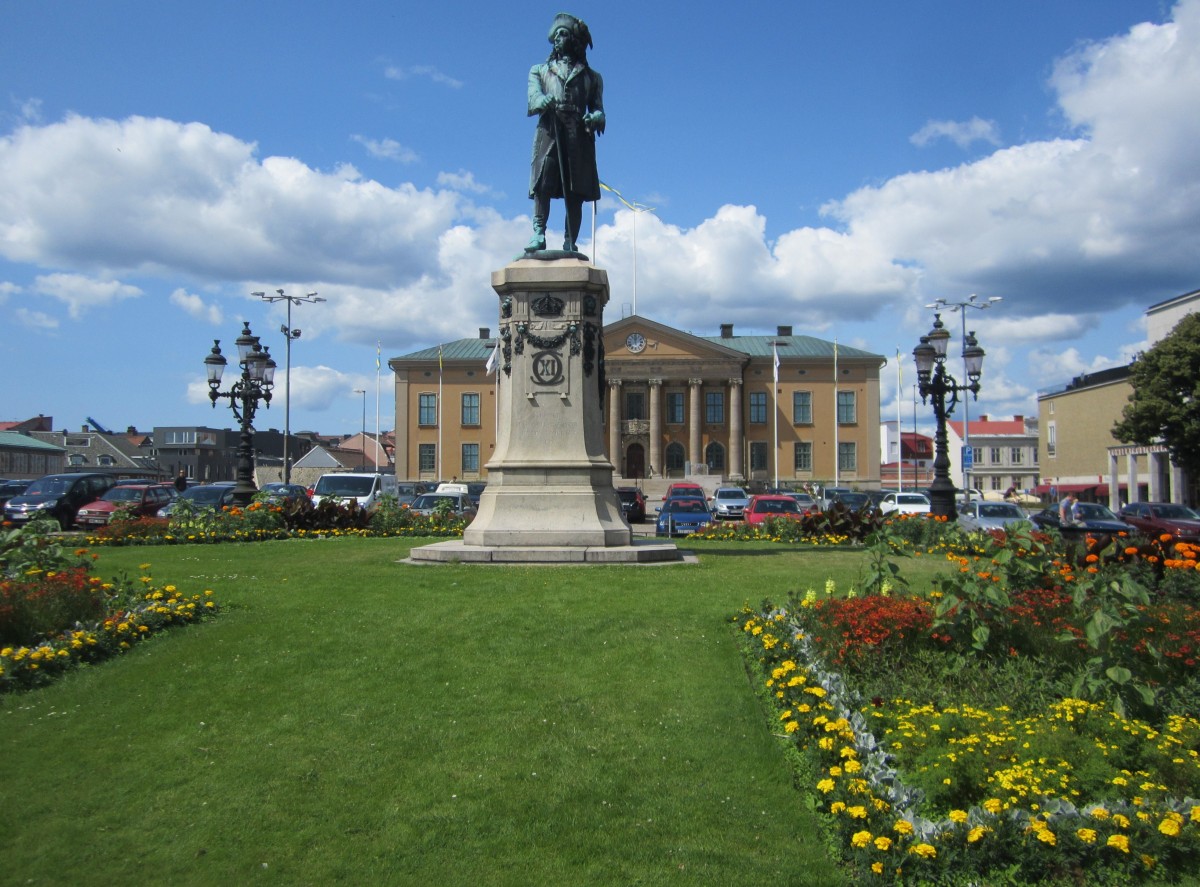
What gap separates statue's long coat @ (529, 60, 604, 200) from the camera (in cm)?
1511

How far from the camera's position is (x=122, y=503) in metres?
28.0

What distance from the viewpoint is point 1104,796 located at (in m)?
5.19

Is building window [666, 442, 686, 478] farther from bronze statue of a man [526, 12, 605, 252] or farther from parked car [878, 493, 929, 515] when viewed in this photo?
bronze statue of a man [526, 12, 605, 252]

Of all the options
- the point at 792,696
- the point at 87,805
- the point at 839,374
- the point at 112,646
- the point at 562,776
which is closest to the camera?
the point at 87,805

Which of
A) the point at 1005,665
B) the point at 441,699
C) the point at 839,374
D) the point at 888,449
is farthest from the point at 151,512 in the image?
the point at 888,449

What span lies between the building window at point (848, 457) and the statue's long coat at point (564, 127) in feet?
220

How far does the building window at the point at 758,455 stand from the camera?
3162 inches

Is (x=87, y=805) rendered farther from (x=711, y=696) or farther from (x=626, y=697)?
(x=711, y=696)

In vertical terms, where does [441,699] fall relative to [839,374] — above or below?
below

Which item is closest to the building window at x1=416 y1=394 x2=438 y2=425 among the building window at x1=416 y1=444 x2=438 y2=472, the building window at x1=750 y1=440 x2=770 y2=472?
the building window at x1=416 y1=444 x2=438 y2=472

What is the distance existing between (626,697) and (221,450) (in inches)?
4843

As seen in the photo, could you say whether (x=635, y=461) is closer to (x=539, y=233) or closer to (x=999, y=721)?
(x=539, y=233)

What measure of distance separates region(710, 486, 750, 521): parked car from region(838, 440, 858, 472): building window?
38.3 meters

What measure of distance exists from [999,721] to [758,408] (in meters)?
75.1
